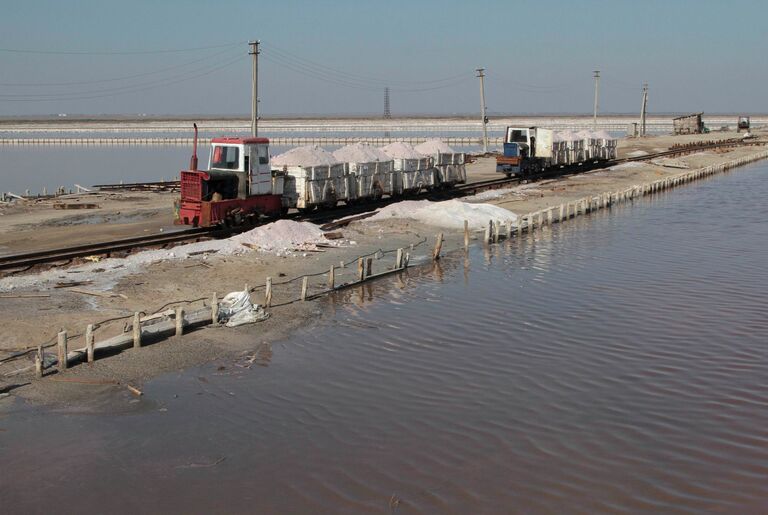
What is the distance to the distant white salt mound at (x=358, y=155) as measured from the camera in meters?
35.8

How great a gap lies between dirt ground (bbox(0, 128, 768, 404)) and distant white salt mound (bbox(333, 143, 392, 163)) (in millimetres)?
5137

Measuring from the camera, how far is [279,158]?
32.4 meters

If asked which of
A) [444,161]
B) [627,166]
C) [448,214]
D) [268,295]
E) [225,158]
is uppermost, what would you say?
[627,166]

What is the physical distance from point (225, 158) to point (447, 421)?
18628 millimetres

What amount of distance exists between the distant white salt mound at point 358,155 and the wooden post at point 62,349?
73.6 ft

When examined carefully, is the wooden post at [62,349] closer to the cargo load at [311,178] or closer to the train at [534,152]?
the cargo load at [311,178]

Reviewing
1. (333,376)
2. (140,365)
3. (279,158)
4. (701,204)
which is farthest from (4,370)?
(701,204)

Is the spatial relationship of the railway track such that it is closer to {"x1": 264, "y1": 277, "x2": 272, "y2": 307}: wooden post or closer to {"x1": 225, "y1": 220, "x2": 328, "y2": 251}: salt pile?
{"x1": 225, "y1": 220, "x2": 328, "y2": 251}: salt pile

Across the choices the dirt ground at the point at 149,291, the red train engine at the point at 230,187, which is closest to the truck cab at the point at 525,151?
the dirt ground at the point at 149,291

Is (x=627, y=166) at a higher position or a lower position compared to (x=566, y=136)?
lower

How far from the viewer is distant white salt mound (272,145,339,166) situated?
32.0 m

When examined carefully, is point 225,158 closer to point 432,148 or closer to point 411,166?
point 411,166

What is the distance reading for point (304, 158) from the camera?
106ft

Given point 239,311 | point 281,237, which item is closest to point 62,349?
point 239,311
